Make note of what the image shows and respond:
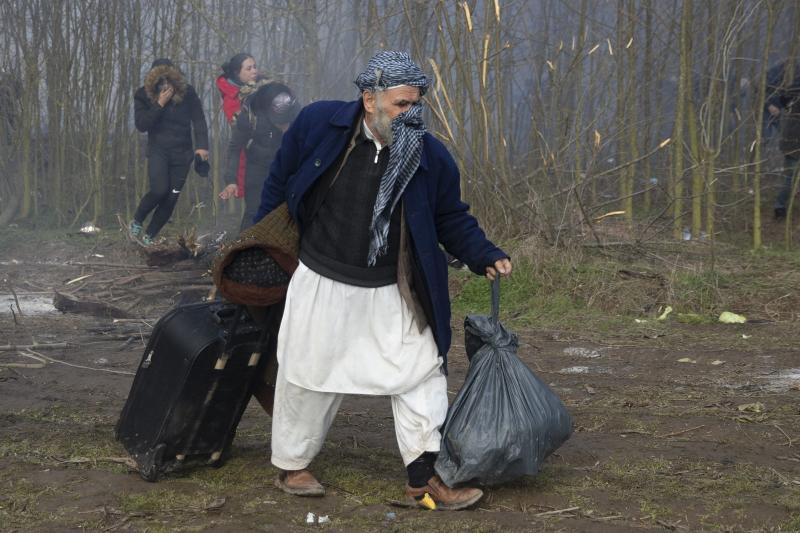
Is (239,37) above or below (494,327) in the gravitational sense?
above

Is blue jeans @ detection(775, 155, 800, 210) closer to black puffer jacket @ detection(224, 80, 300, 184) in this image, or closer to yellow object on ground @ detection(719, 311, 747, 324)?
yellow object on ground @ detection(719, 311, 747, 324)

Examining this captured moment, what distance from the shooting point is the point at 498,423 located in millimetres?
3887

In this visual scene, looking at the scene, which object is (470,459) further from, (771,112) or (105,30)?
(105,30)

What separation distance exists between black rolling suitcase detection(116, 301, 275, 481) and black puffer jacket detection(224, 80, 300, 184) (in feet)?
21.1

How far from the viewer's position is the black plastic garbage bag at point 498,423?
12.6 ft

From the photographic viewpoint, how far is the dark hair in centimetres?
1071

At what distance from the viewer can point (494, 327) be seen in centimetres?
410

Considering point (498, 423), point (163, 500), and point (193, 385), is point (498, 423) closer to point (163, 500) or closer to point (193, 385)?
point (193, 385)

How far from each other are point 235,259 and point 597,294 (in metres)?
4.46

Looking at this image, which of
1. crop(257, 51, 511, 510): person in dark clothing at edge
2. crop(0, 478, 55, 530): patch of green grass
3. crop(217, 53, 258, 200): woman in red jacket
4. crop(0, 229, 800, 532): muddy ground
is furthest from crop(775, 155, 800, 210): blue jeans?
crop(0, 478, 55, 530): patch of green grass

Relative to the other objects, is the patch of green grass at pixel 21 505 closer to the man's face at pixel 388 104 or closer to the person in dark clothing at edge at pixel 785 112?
the man's face at pixel 388 104

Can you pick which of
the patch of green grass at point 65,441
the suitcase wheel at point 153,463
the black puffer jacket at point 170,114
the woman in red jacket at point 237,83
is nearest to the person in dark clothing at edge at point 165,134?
the black puffer jacket at point 170,114

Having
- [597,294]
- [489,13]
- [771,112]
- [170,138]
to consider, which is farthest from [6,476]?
[771,112]

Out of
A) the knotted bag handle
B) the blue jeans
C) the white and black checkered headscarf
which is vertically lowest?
the knotted bag handle
